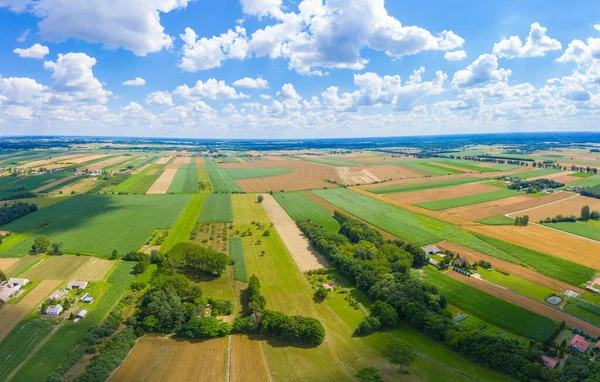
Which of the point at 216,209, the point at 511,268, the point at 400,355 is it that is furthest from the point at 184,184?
the point at 400,355

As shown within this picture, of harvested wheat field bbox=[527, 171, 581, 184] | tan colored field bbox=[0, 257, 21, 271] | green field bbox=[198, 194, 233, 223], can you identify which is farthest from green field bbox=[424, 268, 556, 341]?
harvested wheat field bbox=[527, 171, 581, 184]

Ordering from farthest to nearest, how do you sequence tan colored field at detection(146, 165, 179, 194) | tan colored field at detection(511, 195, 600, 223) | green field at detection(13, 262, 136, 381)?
tan colored field at detection(146, 165, 179, 194)
tan colored field at detection(511, 195, 600, 223)
green field at detection(13, 262, 136, 381)

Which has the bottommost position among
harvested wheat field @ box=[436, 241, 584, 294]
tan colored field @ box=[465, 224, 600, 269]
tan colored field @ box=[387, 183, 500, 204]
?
harvested wheat field @ box=[436, 241, 584, 294]

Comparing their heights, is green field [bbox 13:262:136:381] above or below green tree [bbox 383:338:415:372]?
below

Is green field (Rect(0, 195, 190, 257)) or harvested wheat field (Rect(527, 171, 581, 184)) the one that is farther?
harvested wheat field (Rect(527, 171, 581, 184))

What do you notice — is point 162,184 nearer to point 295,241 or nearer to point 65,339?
point 295,241

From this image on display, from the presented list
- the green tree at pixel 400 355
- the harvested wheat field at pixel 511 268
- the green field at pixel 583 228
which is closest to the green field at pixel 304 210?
the harvested wheat field at pixel 511 268

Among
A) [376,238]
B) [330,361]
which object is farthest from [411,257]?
[330,361]

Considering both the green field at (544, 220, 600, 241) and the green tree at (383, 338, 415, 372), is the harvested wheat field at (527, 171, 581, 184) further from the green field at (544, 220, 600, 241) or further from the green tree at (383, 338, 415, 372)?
the green tree at (383, 338, 415, 372)
